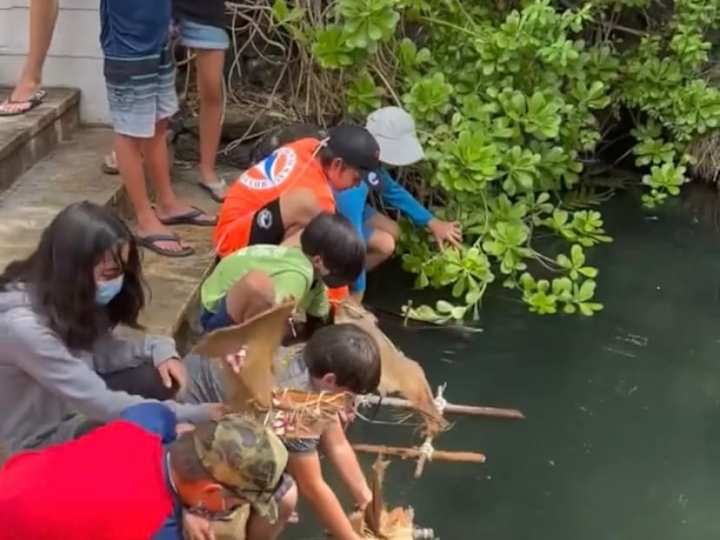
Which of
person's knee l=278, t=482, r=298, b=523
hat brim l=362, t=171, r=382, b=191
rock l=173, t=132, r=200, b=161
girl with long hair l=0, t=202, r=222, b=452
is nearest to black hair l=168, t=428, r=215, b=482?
person's knee l=278, t=482, r=298, b=523

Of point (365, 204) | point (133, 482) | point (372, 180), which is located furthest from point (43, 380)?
point (365, 204)

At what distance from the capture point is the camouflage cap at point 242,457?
6.46ft

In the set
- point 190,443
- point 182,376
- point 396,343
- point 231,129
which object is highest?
point 190,443

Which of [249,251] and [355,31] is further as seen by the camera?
[355,31]

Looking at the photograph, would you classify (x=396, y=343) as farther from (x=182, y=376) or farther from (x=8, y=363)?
(x=8, y=363)

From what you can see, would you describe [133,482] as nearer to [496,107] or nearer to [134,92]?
[134,92]

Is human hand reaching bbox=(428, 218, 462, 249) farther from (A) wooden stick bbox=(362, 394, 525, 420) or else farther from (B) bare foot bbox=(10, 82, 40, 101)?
(B) bare foot bbox=(10, 82, 40, 101)

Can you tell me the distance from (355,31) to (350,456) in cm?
182

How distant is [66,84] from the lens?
166 inches

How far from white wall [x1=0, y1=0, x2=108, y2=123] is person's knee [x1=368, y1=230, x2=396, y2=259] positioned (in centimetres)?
110

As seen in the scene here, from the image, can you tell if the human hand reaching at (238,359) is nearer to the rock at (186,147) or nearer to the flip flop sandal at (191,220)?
the flip flop sandal at (191,220)

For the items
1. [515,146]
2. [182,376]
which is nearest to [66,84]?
[515,146]

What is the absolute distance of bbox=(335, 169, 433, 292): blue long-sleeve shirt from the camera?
3.41 m

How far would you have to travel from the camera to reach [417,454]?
10.1 feet
